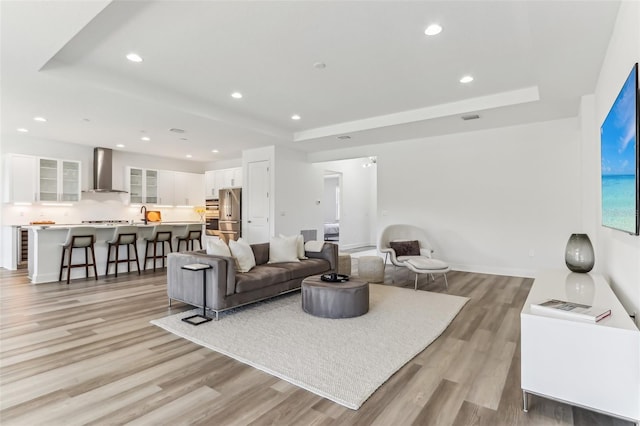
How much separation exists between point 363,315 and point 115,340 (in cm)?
253

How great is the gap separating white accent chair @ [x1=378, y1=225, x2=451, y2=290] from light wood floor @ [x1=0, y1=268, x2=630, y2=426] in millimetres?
1358

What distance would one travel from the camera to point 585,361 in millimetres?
1810

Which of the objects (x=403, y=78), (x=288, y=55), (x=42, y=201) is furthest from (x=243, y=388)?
(x=42, y=201)

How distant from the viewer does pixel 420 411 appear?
6.56 feet

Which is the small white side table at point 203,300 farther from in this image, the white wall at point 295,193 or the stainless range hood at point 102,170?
the stainless range hood at point 102,170

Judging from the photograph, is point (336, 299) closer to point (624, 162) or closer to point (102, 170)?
point (624, 162)

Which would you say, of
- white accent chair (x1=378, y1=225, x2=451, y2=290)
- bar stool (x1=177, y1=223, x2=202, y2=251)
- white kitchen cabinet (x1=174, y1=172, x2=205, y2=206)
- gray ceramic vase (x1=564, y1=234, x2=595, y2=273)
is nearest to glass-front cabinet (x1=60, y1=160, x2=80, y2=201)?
white kitchen cabinet (x1=174, y1=172, x2=205, y2=206)

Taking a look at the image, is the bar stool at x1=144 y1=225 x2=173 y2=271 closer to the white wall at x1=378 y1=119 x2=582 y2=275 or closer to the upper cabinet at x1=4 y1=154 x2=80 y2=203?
the upper cabinet at x1=4 y1=154 x2=80 y2=203

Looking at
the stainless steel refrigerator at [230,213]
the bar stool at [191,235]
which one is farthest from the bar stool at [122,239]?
the stainless steel refrigerator at [230,213]

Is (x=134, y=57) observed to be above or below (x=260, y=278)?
above

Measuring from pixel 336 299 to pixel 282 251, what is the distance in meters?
1.63

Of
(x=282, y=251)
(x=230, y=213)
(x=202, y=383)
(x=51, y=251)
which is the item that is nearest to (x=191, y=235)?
(x=230, y=213)

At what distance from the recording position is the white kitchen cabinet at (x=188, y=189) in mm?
9719

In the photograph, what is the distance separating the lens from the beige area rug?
7.78 feet
